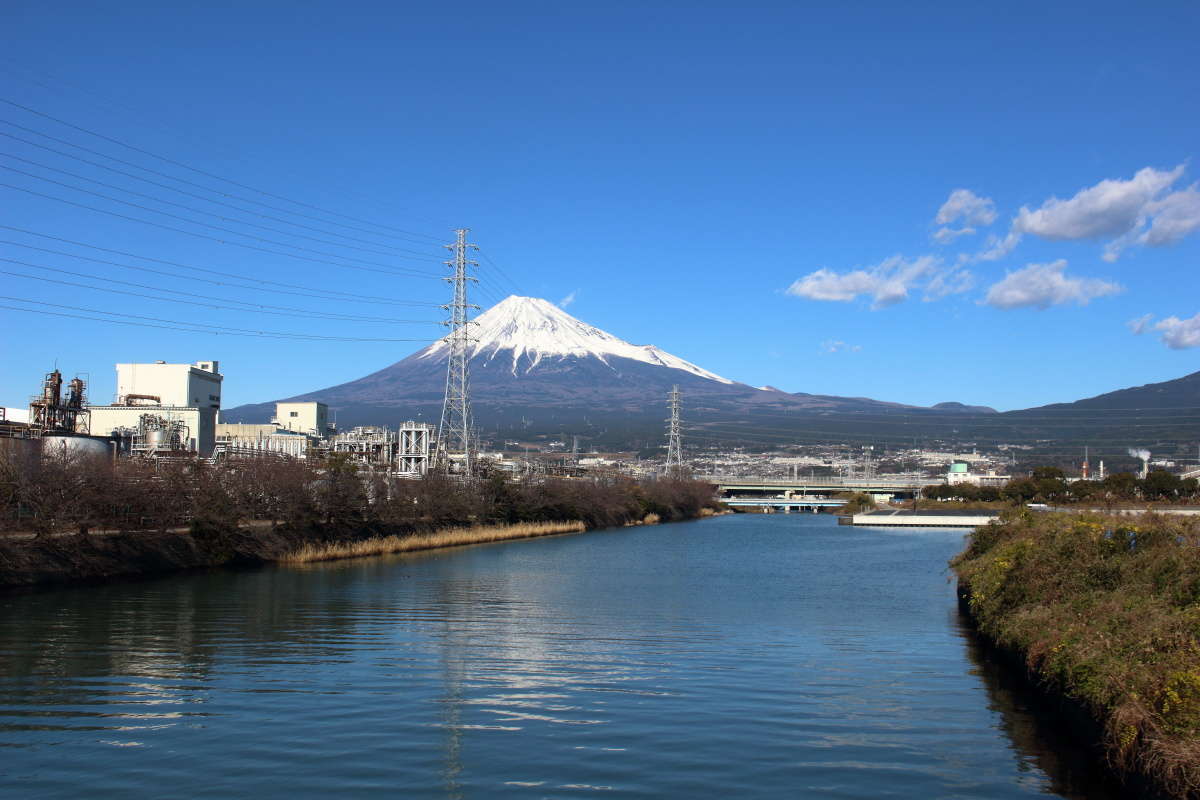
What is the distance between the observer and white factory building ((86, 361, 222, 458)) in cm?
4316

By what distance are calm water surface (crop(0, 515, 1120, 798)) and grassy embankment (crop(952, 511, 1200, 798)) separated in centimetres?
77

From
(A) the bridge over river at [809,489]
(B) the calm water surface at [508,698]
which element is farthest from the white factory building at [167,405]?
(A) the bridge over river at [809,489]

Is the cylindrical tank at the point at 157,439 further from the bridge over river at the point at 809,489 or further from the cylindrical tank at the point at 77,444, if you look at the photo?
the bridge over river at the point at 809,489

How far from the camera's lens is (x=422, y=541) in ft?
119

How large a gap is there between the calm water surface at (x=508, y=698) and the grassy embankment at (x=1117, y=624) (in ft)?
2.52

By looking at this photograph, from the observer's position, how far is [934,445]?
19412 cm

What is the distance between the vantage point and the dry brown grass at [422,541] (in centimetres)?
3084

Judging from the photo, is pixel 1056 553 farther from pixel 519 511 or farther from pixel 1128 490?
pixel 1128 490

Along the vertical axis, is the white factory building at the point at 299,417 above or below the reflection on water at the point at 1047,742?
above

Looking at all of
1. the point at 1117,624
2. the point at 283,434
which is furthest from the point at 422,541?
the point at 1117,624

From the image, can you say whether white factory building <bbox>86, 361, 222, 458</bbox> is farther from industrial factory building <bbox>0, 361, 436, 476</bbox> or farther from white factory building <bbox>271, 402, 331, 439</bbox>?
white factory building <bbox>271, 402, 331, 439</bbox>

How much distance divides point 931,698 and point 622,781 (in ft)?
16.8

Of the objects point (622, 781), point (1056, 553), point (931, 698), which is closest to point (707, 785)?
point (622, 781)

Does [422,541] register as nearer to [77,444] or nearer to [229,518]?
[229,518]
